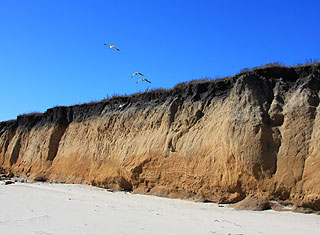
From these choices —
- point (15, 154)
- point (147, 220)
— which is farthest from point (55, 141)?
point (147, 220)

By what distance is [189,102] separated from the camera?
42.1 ft

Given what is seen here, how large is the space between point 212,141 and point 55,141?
11.5 metres

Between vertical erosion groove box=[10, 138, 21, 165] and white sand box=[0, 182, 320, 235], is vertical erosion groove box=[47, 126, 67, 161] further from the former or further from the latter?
white sand box=[0, 182, 320, 235]

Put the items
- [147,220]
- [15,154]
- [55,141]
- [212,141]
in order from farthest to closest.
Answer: [15,154] < [55,141] < [212,141] < [147,220]

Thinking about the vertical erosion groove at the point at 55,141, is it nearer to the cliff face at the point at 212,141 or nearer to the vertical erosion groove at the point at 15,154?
the cliff face at the point at 212,141

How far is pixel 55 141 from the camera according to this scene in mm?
18719

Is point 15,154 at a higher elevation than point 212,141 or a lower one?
lower

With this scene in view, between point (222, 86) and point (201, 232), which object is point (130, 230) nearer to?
point (201, 232)

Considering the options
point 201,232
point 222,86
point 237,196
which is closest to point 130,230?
point 201,232

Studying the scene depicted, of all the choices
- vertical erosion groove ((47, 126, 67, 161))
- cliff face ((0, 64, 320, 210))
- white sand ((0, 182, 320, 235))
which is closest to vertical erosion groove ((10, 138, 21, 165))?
vertical erosion groove ((47, 126, 67, 161))

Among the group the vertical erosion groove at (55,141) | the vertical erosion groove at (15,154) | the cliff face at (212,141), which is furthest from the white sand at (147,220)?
the vertical erosion groove at (15,154)

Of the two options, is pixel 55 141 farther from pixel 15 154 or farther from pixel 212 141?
pixel 212 141

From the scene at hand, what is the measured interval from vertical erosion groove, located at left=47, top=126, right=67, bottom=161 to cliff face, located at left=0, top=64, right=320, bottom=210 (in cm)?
119

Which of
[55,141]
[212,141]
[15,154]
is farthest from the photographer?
[15,154]
